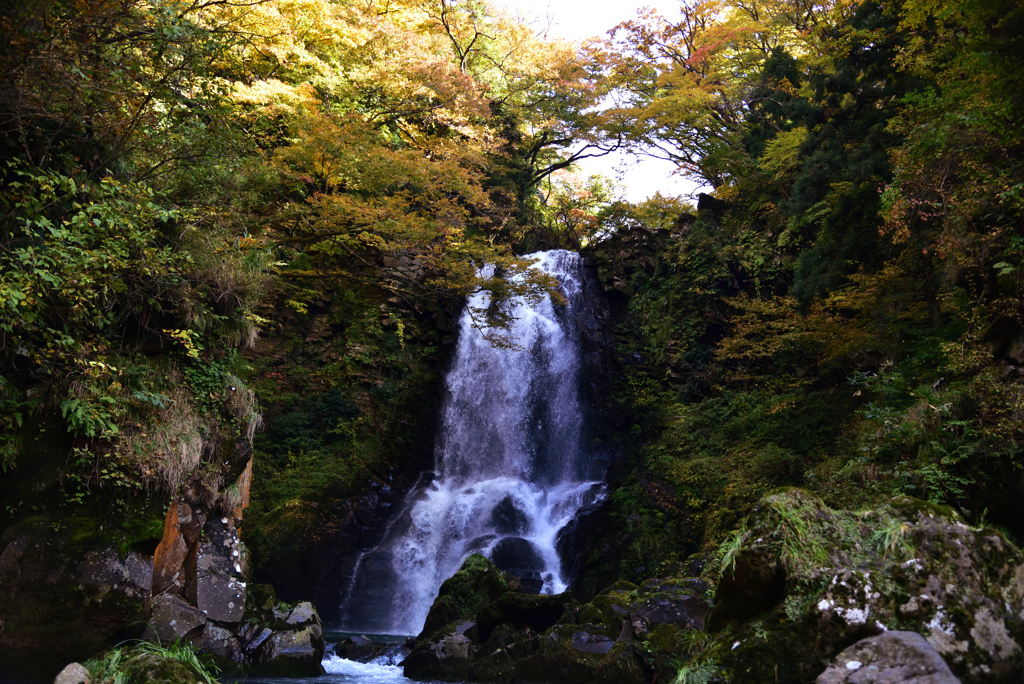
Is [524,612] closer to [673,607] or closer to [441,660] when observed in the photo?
[441,660]

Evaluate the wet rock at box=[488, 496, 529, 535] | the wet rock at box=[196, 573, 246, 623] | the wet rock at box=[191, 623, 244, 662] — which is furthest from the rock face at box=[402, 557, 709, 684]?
the wet rock at box=[488, 496, 529, 535]

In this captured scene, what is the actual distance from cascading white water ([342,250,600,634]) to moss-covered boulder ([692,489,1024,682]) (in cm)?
820

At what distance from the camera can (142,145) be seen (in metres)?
7.86

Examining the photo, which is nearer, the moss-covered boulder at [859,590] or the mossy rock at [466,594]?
the moss-covered boulder at [859,590]

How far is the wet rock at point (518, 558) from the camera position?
11820mm

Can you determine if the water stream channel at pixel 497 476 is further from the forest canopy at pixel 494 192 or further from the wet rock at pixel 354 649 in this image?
the forest canopy at pixel 494 192

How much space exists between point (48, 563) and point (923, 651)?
25.4ft

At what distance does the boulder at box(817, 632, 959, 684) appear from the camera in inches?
111

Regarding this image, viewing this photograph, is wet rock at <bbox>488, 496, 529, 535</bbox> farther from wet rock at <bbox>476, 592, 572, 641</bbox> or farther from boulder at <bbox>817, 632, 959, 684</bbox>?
boulder at <bbox>817, 632, 959, 684</bbox>

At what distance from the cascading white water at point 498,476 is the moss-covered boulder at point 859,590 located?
8.20m

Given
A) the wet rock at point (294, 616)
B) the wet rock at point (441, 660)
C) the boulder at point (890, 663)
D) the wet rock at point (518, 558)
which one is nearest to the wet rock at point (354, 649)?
the wet rock at point (294, 616)

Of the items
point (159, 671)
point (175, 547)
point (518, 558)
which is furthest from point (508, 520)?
point (159, 671)

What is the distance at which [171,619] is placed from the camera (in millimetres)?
7098

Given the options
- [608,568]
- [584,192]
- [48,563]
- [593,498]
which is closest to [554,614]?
[608,568]
